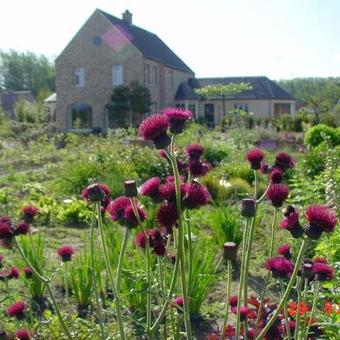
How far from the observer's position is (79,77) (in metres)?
36.4

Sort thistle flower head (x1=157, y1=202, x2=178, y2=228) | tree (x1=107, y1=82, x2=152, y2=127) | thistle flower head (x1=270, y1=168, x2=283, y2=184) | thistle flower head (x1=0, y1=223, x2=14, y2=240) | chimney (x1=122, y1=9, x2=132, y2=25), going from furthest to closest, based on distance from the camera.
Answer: chimney (x1=122, y1=9, x2=132, y2=25) < tree (x1=107, y1=82, x2=152, y2=127) < thistle flower head (x1=270, y1=168, x2=283, y2=184) < thistle flower head (x1=0, y1=223, x2=14, y2=240) < thistle flower head (x1=157, y1=202, x2=178, y2=228)

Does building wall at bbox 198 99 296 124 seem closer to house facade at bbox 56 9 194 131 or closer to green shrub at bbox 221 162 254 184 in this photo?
house facade at bbox 56 9 194 131

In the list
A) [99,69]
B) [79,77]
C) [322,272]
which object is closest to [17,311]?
[322,272]

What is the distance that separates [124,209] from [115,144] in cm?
1166

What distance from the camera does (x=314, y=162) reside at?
32.6ft

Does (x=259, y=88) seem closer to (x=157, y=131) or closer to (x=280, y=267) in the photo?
(x=280, y=267)

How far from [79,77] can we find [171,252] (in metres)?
34.4

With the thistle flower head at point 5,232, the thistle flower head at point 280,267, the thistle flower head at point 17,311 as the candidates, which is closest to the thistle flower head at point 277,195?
the thistle flower head at point 280,267

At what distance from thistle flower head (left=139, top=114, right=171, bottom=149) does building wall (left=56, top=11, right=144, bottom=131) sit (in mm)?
33023

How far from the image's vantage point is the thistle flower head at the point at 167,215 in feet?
6.38

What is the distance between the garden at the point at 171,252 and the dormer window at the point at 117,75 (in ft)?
77.7

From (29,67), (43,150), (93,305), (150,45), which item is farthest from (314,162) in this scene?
(29,67)

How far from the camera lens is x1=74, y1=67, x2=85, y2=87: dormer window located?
36312 millimetres

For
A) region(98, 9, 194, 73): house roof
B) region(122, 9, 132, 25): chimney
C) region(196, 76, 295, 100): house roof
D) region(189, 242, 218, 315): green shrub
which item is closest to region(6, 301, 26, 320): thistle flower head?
region(189, 242, 218, 315): green shrub
